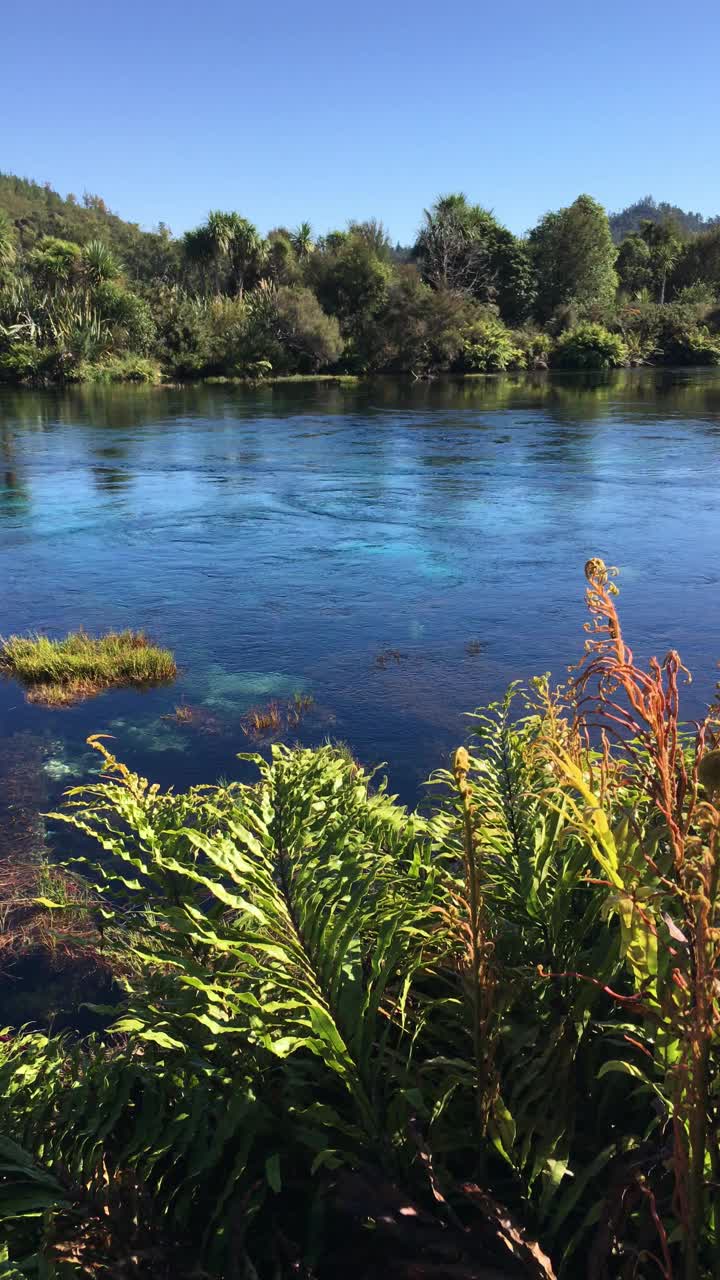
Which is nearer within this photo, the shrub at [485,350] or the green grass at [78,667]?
the green grass at [78,667]

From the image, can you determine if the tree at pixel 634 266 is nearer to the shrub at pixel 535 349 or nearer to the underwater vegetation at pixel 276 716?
the shrub at pixel 535 349

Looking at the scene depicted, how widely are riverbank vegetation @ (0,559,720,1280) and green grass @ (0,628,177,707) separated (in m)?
5.91

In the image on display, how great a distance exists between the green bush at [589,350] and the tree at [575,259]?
393 inches

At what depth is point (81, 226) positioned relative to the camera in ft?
315

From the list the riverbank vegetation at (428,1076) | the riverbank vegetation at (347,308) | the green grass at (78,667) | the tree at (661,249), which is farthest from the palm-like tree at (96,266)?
the riverbank vegetation at (428,1076)

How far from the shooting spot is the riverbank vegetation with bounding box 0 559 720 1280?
1327 mm

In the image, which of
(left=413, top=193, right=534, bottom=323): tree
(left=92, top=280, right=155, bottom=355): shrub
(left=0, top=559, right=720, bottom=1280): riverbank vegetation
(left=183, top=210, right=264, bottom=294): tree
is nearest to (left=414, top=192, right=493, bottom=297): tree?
(left=413, top=193, right=534, bottom=323): tree

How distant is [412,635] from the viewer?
9.17 meters

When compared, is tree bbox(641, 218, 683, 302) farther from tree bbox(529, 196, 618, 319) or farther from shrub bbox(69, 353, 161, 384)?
shrub bbox(69, 353, 161, 384)

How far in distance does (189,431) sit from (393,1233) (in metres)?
25.7

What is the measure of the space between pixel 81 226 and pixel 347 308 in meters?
58.2

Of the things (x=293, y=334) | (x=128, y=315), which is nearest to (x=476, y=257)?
(x=293, y=334)

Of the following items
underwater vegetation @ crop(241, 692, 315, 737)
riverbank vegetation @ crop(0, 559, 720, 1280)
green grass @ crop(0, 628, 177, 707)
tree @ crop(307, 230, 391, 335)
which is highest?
tree @ crop(307, 230, 391, 335)

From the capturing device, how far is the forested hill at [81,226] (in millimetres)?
87312
